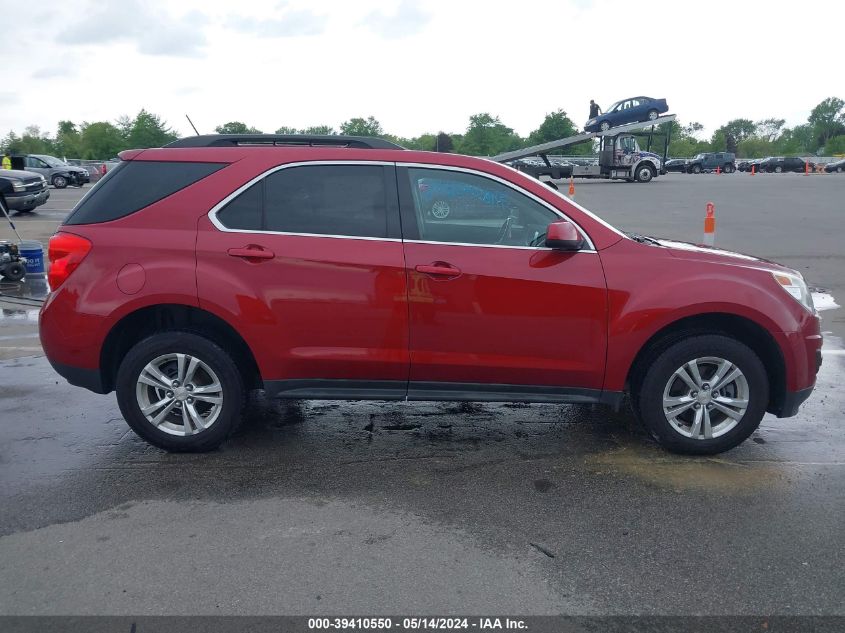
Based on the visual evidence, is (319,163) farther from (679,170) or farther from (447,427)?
(679,170)

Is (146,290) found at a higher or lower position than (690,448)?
higher

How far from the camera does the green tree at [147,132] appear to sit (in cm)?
6041

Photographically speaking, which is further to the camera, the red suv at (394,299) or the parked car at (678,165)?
the parked car at (678,165)

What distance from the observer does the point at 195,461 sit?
455cm

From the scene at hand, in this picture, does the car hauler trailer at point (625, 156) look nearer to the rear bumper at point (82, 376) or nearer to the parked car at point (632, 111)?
the parked car at point (632, 111)

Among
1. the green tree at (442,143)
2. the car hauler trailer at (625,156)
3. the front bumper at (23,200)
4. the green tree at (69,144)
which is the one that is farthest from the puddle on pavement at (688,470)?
the green tree at (69,144)

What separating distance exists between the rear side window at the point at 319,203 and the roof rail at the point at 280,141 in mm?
301

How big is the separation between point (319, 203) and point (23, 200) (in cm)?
1802

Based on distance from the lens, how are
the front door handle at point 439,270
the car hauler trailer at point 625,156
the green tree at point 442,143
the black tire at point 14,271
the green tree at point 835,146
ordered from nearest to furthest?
1. the front door handle at point 439,270
2. the green tree at point 442,143
3. the black tire at point 14,271
4. the car hauler trailer at point 625,156
5. the green tree at point 835,146

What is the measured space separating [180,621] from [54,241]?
2.59m

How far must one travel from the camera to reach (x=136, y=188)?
457 cm

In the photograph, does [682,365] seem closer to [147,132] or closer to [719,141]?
[147,132]

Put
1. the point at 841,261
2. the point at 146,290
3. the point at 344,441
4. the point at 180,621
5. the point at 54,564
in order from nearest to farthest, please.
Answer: the point at 180,621 → the point at 54,564 → the point at 146,290 → the point at 344,441 → the point at 841,261

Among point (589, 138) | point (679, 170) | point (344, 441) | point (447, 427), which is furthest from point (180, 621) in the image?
point (679, 170)
